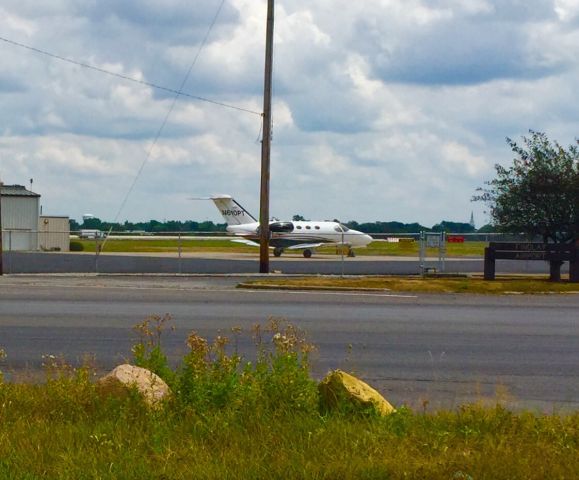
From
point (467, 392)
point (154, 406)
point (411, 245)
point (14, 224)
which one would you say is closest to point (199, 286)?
point (411, 245)

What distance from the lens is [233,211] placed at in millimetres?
64188

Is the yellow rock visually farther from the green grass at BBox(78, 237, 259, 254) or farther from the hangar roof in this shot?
the hangar roof

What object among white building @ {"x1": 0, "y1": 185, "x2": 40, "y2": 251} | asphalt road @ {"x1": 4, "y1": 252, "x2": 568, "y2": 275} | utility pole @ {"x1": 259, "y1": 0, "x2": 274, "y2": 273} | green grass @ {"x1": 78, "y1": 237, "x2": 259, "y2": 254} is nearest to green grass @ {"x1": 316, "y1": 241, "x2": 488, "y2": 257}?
asphalt road @ {"x1": 4, "y1": 252, "x2": 568, "y2": 275}

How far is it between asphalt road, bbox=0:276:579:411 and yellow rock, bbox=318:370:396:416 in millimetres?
600

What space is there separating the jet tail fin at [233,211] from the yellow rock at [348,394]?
55619 mm

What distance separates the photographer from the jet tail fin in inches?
2518

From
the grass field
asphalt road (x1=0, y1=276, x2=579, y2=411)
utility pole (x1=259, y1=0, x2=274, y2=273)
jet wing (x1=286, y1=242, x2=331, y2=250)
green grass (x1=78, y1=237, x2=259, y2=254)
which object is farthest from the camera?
green grass (x1=78, y1=237, x2=259, y2=254)

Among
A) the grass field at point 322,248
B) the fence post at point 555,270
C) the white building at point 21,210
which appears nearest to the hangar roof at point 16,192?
the white building at point 21,210

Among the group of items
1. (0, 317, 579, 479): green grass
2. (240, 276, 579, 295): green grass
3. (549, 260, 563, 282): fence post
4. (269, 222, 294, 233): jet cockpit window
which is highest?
(269, 222, 294, 233): jet cockpit window

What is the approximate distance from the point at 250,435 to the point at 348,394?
1.09 metres

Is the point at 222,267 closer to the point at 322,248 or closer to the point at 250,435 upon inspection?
the point at 322,248

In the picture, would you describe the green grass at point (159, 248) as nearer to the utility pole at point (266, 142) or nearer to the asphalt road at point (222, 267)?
the asphalt road at point (222, 267)

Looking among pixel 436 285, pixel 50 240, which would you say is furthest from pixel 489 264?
pixel 50 240

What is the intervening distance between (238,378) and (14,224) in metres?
58.8
